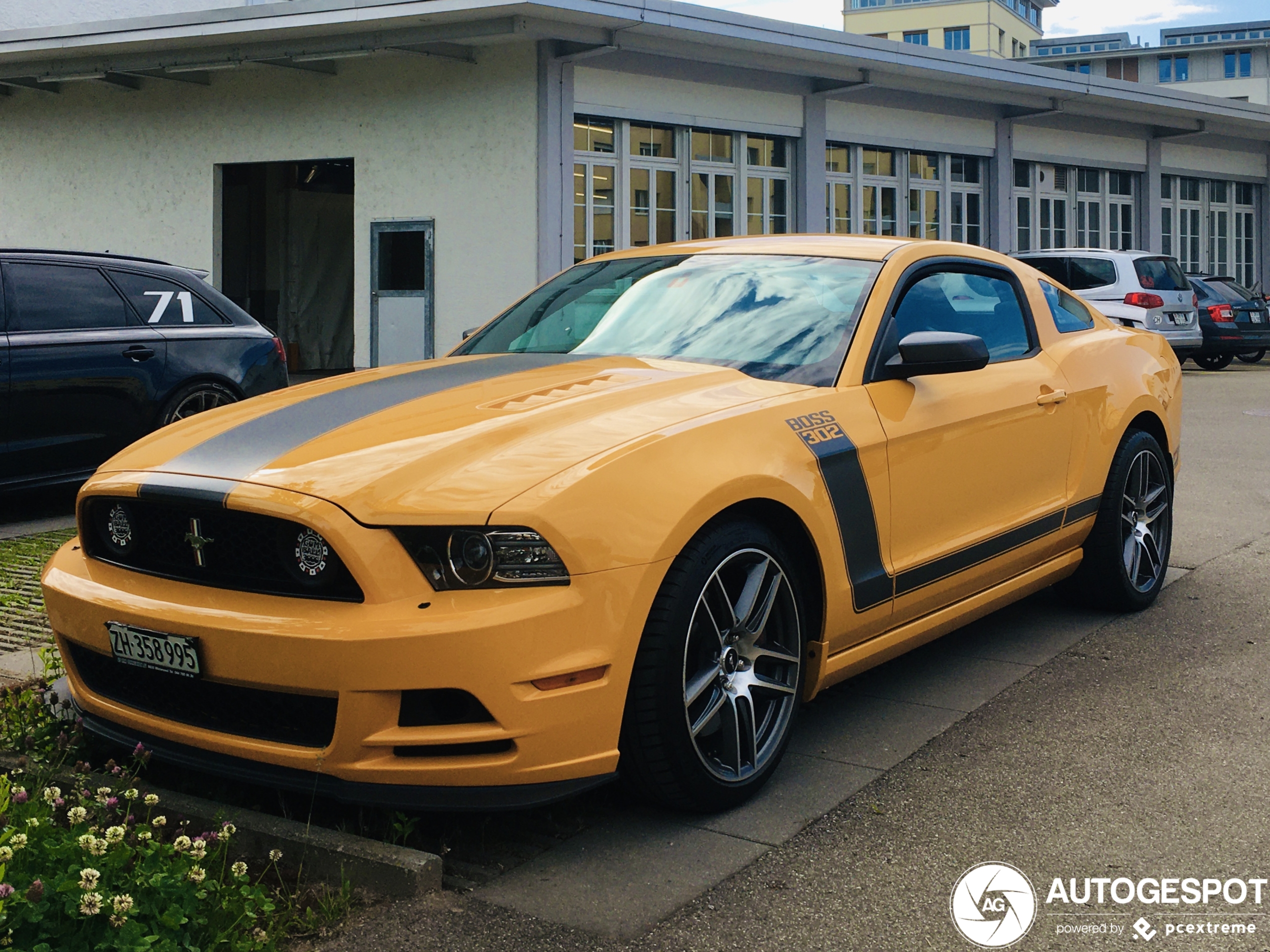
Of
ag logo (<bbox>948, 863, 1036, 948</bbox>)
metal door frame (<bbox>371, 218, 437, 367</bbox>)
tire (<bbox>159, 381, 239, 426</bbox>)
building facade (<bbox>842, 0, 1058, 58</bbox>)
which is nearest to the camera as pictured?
ag logo (<bbox>948, 863, 1036, 948</bbox>)

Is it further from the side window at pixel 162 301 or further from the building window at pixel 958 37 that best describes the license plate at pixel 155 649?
the building window at pixel 958 37

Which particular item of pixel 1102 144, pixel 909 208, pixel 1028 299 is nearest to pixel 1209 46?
pixel 1102 144

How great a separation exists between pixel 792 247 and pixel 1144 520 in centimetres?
206

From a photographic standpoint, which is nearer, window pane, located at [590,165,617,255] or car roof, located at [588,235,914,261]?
car roof, located at [588,235,914,261]

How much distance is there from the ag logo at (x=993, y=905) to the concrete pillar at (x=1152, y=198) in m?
27.6

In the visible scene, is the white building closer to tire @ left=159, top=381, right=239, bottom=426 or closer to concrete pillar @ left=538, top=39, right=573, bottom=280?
concrete pillar @ left=538, top=39, right=573, bottom=280

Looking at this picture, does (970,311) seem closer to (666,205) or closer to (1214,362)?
(666,205)

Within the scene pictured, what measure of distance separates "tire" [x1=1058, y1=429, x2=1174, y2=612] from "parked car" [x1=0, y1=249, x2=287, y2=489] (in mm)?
4458

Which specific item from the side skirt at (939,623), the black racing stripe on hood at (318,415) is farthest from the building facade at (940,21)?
the black racing stripe on hood at (318,415)

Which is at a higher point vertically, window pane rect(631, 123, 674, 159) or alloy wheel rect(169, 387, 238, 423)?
window pane rect(631, 123, 674, 159)

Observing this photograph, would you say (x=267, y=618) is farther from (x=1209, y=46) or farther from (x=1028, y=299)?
(x=1209, y=46)

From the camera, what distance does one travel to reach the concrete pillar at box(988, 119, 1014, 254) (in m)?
24.1

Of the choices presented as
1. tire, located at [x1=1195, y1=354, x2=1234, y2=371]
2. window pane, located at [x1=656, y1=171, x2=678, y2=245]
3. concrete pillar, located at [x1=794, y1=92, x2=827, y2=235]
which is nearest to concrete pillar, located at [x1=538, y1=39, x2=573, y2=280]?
window pane, located at [x1=656, y1=171, x2=678, y2=245]

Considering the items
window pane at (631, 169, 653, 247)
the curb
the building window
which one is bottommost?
the curb
